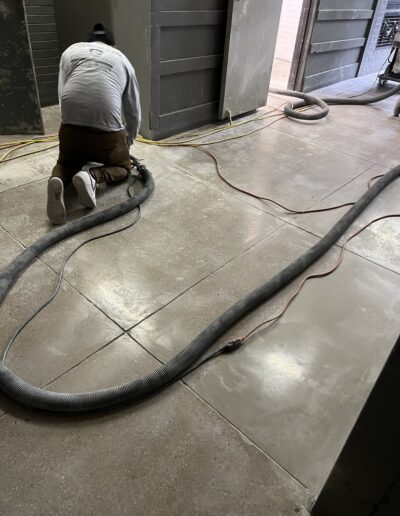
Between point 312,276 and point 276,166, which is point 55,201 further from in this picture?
point 276,166

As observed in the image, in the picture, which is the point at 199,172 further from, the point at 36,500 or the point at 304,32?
the point at 304,32

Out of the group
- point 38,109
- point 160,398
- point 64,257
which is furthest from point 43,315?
point 38,109

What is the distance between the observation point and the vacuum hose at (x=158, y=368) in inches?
54.4

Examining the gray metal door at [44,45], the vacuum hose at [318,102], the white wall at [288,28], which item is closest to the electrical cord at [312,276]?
the vacuum hose at [318,102]

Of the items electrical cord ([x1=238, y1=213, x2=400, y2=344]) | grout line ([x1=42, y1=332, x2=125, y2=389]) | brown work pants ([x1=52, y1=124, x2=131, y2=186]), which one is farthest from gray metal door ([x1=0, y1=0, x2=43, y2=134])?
electrical cord ([x1=238, y1=213, x2=400, y2=344])

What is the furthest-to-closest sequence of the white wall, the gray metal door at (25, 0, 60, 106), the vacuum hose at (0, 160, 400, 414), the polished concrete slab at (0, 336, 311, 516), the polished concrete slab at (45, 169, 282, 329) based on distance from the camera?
the white wall → the gray metal door at (25, 0, 60, 106) → the polished concrete slab at (45, 169, 282, 329) → the vacuum hose at (0, 160, 400, 414) → the polished concrete slab at (0, 336, 311, 516)

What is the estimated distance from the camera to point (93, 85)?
93.7 inches

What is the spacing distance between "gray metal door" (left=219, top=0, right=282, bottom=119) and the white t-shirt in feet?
4.60

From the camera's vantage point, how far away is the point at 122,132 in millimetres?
2607

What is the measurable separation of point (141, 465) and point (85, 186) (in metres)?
1.61

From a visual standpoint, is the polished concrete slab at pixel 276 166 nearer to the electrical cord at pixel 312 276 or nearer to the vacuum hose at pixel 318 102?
the electrical cord at pixel 312 276

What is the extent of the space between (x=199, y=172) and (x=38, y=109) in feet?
4.89

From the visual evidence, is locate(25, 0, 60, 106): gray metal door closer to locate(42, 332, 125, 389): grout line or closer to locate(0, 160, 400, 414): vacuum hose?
locate(0, 160, 400, 414): vacuum hose

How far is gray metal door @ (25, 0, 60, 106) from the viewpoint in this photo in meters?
3.67
